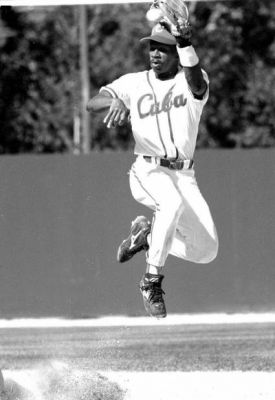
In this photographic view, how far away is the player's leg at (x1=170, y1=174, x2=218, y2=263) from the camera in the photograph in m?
9.20

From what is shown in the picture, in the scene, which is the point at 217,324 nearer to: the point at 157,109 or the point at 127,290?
the point at 127,290

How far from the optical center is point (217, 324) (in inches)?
642

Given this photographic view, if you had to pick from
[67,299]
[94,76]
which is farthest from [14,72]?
[67,299]

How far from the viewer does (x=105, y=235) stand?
649 inches

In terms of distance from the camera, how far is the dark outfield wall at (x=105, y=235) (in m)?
16.5

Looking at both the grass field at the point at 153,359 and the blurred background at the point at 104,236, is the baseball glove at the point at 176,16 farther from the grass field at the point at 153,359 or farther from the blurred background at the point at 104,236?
the blurred background at the point at 104,236

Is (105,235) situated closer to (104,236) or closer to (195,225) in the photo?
(104,236)

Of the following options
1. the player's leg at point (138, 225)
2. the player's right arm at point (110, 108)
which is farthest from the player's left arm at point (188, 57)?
the player's leg at point (138, 225)

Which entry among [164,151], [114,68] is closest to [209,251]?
[164,151]

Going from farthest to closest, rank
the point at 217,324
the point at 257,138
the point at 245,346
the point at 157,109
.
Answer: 1. the point at 257,138
2. the point at 217,324
3. the point at 245,346
4. the point at 157,109

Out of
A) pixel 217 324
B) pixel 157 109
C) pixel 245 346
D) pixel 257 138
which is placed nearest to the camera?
pixel 157 109

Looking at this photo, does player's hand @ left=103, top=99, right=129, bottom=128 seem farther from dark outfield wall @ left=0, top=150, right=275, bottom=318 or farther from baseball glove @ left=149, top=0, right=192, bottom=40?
dark outfield wall @ left=0, top=150, right=275, bottom=318

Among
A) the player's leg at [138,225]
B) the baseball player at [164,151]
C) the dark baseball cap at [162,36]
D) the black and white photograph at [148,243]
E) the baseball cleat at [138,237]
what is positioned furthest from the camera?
the baseball cleat at [138,237]

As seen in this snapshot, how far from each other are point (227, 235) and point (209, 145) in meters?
16.7
